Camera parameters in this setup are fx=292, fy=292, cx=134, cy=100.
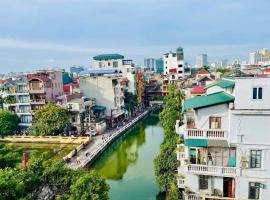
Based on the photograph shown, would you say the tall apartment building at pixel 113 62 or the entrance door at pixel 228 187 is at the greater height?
the tall apartment building at pixel 113 62

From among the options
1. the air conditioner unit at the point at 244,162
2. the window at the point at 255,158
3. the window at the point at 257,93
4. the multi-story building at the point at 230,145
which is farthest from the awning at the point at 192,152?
the window at the point at 257,93

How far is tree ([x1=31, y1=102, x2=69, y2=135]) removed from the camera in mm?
39094

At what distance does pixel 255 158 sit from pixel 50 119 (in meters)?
30.5

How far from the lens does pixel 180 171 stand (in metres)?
15.9

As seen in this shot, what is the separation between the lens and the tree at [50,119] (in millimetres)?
39094

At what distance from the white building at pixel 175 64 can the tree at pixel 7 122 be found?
42737 millimetres

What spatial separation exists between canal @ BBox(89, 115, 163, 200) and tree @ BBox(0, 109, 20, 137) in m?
15.4

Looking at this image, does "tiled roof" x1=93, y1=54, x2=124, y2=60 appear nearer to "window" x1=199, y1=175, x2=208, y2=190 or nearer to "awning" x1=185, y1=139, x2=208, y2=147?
"awning" x1=185, y1=139, x2=208, y2=147

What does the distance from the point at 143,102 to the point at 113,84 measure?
70.3 feet

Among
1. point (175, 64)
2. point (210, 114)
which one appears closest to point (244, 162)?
point (210, 114)

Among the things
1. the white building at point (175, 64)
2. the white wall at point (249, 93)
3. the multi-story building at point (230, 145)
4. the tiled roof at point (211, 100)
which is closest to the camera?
the white wall at point (249, 93)

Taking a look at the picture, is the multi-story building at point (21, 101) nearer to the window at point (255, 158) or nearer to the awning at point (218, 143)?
the awning at point (218, 143)

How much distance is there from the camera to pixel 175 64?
3386 inches

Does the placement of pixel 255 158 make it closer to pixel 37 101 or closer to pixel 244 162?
pixel 244 162
